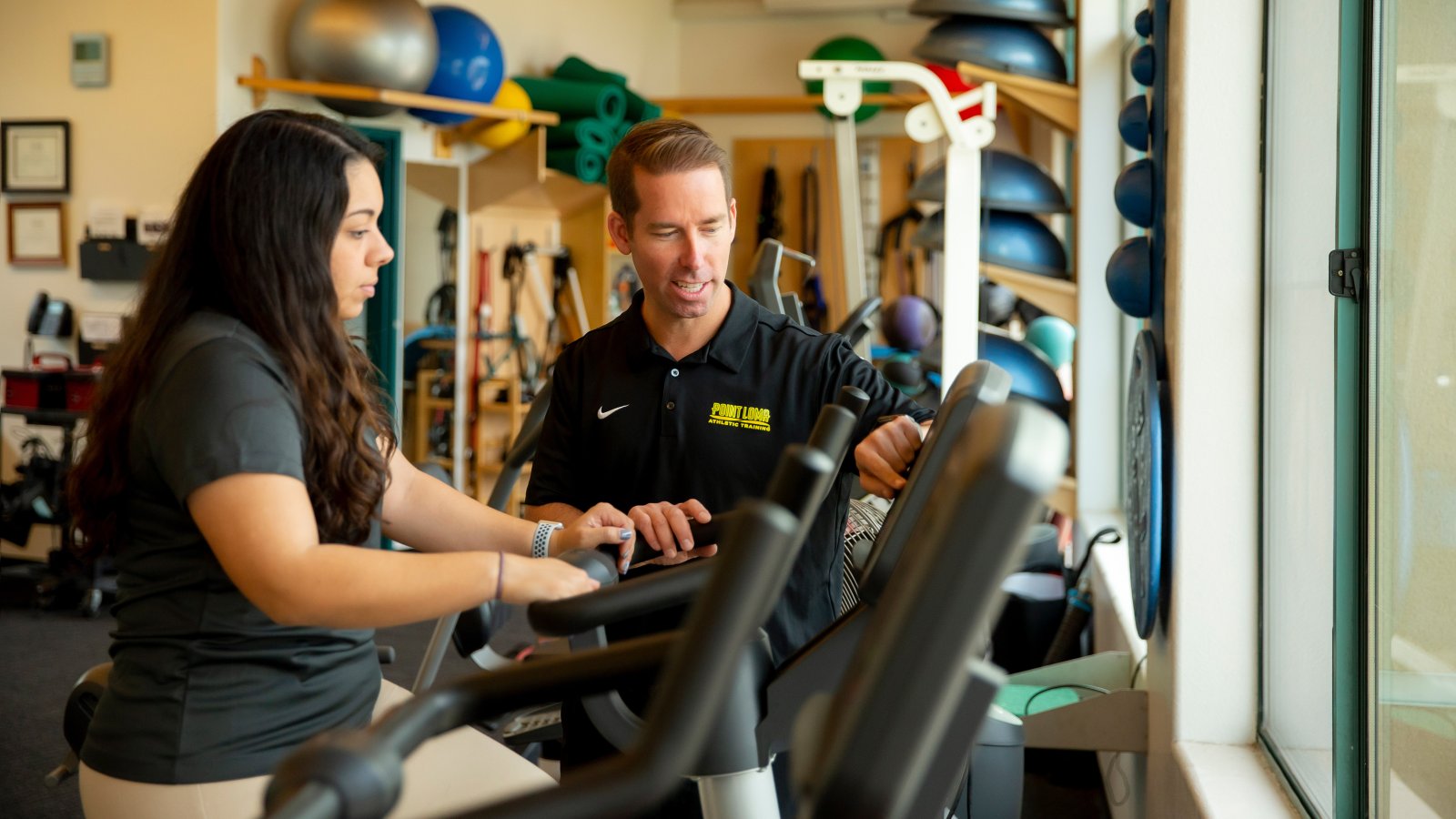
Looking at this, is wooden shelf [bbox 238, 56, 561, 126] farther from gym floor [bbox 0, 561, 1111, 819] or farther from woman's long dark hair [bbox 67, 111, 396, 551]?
woman's long dark hair [bbox 67, 111, 396, 551]

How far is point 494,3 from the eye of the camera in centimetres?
768

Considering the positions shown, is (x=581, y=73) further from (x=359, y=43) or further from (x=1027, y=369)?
(x=1027, y=369)

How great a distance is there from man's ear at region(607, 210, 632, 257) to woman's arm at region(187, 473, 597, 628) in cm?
88

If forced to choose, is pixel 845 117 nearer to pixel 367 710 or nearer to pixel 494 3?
pixel 367 710

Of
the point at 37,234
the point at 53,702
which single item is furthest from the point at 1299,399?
the point at 37,234

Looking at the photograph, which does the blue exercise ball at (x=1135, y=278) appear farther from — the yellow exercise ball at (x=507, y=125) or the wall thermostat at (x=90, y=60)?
the wall thermostat at (x=90, y=60)

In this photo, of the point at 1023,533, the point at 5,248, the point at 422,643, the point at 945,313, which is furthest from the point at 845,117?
the point at 5,248

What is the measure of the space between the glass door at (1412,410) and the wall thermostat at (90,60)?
616 cm

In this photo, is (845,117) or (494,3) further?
(494,3)

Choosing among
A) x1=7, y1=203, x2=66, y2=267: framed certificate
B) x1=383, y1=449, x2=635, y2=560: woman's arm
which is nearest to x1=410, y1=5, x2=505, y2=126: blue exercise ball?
x1=7, y1=203, x2=66, y2=267: framed certificate

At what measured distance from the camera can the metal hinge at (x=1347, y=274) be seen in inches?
67.0

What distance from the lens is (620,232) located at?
2.11 m

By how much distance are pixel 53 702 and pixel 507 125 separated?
3.79 meters

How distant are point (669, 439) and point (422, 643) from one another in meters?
3.78
